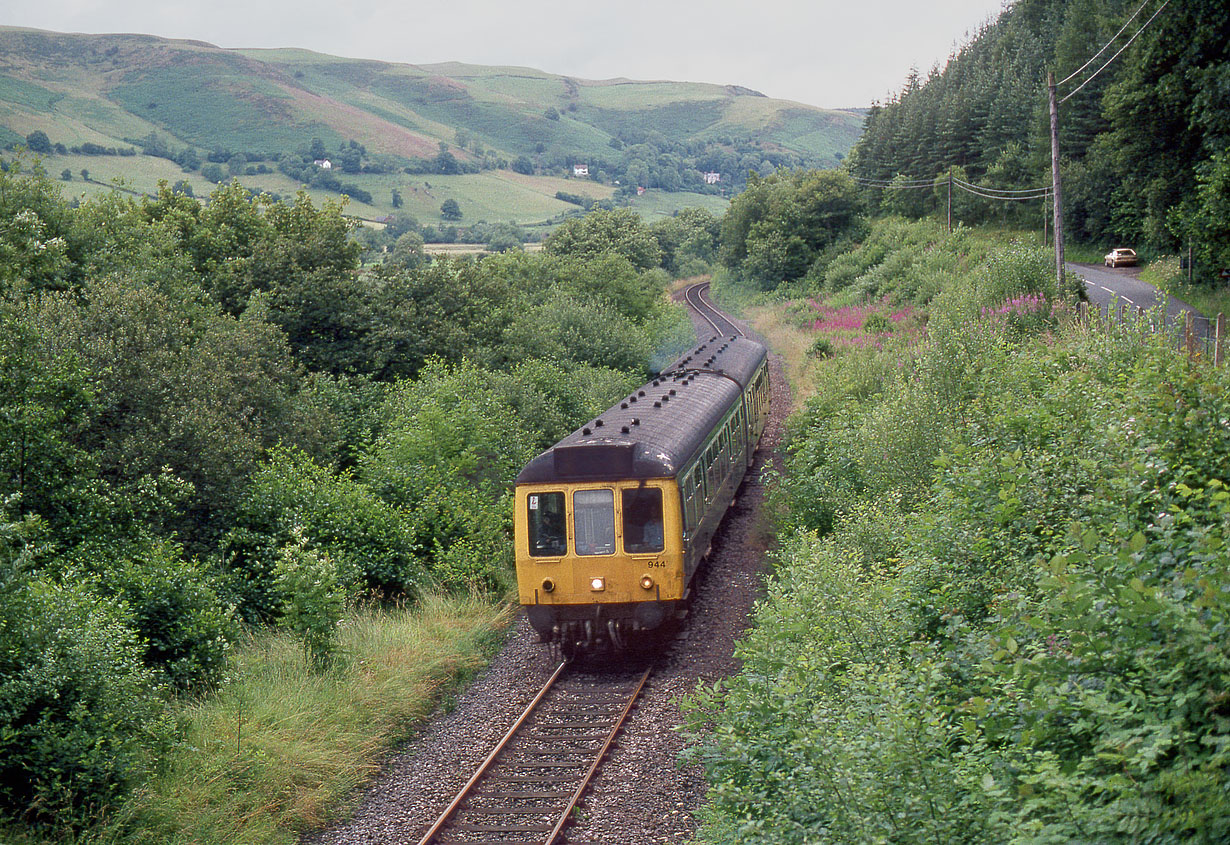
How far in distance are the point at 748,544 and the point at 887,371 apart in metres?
4.98

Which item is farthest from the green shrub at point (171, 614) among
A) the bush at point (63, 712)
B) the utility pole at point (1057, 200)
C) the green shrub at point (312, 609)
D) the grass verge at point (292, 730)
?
the utility pole at point (1057, 200)

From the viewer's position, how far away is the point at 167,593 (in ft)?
37.3

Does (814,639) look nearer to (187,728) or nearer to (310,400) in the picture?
(187,728)

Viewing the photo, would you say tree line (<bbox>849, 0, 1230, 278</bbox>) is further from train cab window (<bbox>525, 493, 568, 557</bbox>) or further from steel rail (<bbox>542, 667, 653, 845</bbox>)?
steel rail (<bbox>542, 667, 653, 845</bbox>)

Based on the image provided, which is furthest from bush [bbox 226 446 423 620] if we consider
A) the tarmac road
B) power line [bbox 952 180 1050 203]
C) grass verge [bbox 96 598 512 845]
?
power line [bbox 952 180 1050 203]

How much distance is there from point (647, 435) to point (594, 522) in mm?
1518

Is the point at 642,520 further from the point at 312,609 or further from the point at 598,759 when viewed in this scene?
the point at 312,609

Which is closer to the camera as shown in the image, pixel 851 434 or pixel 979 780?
pixel 979 780

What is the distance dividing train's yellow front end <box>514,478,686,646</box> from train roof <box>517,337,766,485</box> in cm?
18

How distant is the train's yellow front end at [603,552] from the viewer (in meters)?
12.0

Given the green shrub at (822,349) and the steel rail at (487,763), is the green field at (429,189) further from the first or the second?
the steel rail at (487,763)

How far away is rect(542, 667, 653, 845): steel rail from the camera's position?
8.47 meters

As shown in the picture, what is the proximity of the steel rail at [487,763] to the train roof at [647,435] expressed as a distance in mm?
2620

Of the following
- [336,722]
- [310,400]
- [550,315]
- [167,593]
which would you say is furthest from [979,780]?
[550,315]
